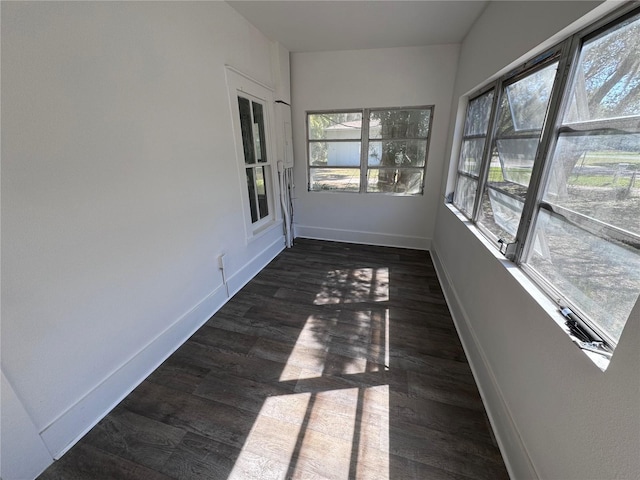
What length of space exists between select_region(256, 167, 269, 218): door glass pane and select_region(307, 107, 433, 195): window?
1.00 meters

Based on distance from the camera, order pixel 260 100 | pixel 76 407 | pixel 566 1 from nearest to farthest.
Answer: pixel 566 1 → pixel 76 407 → pixel 260 100

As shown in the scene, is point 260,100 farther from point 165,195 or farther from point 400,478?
point 400,478

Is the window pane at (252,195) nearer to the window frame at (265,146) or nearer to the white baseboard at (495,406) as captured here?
the window frame at (265,146)

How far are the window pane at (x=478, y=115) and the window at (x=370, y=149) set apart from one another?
0.66m

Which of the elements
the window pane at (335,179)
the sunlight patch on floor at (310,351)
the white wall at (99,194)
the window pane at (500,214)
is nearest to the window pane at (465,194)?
the window pane at (500,214)

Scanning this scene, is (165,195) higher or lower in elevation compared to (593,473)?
higher

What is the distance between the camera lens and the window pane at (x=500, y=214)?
1593 millimetres

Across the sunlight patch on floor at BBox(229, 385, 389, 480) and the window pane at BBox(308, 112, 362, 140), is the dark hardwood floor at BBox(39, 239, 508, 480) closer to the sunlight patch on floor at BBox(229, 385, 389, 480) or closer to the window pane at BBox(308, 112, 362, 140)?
the sunlight patch on floor at BBox(229, 385, 389, 480)

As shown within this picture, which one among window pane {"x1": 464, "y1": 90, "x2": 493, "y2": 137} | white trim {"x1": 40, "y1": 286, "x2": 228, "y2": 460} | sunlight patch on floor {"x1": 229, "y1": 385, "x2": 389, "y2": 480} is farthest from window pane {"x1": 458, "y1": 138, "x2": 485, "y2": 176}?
white trim {"x1": 40, "y1": 286, "x2": 228, "y2": 460}

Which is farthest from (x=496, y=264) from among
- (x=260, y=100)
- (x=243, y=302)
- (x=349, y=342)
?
(x=260, y=100)

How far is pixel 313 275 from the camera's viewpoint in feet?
10.1

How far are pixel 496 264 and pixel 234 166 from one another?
7.65ft

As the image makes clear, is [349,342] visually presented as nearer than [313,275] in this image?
Yes

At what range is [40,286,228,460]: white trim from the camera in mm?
1300
